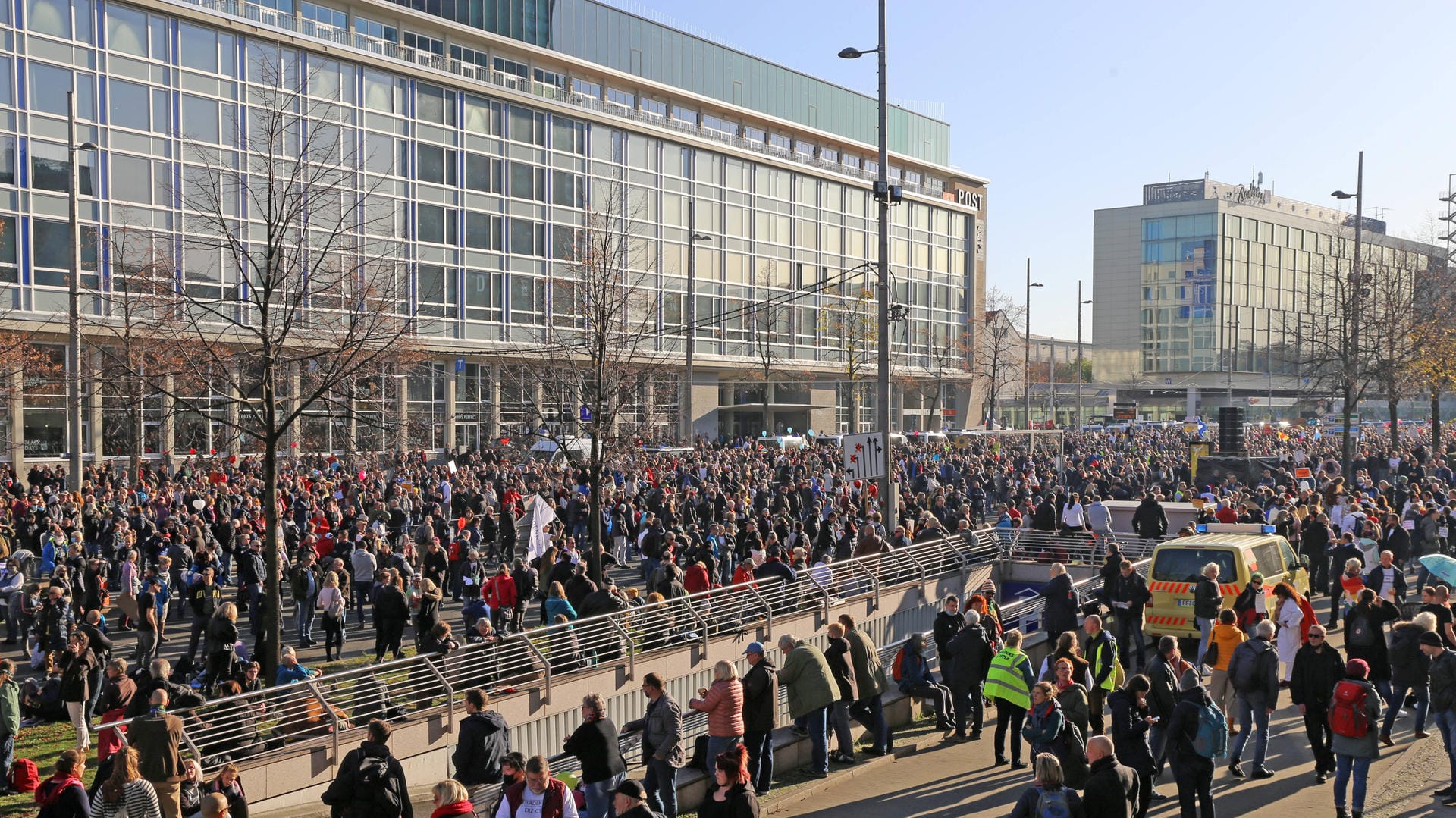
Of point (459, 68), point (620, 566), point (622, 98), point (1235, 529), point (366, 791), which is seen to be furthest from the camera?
point (622, 98)

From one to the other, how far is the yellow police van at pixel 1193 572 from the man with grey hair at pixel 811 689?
6.01 meters

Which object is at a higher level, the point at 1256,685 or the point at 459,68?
the point at 459,68

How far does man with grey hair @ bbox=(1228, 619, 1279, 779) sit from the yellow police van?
4.42 meters

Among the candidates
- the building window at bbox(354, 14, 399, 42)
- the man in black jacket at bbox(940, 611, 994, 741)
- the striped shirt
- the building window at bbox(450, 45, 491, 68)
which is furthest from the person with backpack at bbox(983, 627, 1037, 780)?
the building window at bbox(450, 45, 491, 68)

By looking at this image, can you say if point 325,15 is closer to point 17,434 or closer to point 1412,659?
point 17,434

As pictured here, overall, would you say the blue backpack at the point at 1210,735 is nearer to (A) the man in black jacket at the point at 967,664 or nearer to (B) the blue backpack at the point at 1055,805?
(B) the blue backpack at the point at 1055,805

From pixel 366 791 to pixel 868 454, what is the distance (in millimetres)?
13326

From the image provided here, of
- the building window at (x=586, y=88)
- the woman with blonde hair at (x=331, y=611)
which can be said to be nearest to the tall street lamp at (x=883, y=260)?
the woman with blonde hair at (x=331, y=611)

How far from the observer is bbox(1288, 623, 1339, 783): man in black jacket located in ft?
34.4

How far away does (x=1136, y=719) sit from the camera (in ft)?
30.0

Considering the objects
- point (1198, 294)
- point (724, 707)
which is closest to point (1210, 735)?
point (724, 707)

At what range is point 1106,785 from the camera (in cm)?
755

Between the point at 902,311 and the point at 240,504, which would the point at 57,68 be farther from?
the point at 902,311

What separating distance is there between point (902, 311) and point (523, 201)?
32124 millimetres
